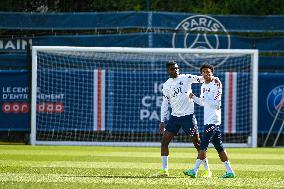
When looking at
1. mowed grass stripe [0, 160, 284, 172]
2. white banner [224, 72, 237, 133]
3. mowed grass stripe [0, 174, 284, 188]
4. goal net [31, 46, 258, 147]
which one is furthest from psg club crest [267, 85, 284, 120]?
mowed grass stripe [0, 174, 284, 188]

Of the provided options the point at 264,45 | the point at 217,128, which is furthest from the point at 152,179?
the point at 264,45

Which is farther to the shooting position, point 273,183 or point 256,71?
point 256,71

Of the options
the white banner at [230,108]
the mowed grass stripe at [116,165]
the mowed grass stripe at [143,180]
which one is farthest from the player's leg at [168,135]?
the white banner at [230,108]

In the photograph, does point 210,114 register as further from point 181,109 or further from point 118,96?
point 118,96

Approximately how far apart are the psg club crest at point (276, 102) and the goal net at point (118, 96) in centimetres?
106

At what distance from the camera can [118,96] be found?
2667 centimetres

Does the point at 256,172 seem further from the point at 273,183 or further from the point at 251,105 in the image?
the point at 251,105

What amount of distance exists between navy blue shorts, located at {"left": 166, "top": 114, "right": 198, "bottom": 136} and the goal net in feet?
31.0

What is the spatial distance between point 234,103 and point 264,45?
2.05 m

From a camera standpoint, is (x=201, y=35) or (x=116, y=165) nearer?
(x=116, y=165)

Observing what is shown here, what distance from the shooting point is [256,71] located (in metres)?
25.7

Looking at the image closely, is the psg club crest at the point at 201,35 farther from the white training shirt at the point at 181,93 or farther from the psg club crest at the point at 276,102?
the white training shirt at the point at 181,93

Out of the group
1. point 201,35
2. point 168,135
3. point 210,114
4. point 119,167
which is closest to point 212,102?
point 210,114

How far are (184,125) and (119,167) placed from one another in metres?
1.73
